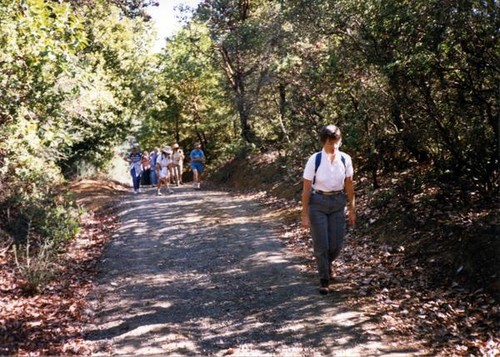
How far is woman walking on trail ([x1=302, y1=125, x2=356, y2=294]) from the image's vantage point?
5582mm

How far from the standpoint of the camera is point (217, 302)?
5.96 m

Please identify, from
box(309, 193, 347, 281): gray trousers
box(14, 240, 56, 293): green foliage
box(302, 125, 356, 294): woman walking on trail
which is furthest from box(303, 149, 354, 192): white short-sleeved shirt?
box(14, 240, 56, 293): green foliage

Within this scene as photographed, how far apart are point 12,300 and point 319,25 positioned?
8.14 m

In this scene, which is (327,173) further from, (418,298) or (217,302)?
(217,302)

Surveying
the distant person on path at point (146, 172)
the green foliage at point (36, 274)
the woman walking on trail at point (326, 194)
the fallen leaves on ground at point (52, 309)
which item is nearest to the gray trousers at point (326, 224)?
the woman walking on trail at point (326, 194)

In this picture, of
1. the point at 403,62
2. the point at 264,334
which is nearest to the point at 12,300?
the point at 264,334

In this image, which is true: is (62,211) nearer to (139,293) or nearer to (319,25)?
(139,293)

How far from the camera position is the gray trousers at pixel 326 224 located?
5.66 metres

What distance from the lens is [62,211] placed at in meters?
10.1

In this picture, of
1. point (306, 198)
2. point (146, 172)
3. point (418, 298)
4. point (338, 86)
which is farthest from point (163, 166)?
point (418, 298)

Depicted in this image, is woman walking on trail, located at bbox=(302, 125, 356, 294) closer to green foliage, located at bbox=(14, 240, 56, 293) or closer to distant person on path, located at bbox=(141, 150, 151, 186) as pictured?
green foliage, located at bbox=(14, 240, 56, 293)

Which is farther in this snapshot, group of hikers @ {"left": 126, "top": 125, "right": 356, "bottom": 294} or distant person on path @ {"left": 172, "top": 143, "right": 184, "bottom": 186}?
distant person on path @ {"left": 172, "top": 143, "right": 184, "bottom": 186}

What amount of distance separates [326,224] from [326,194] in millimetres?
372

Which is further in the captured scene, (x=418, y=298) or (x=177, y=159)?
(x=177, y=159)
